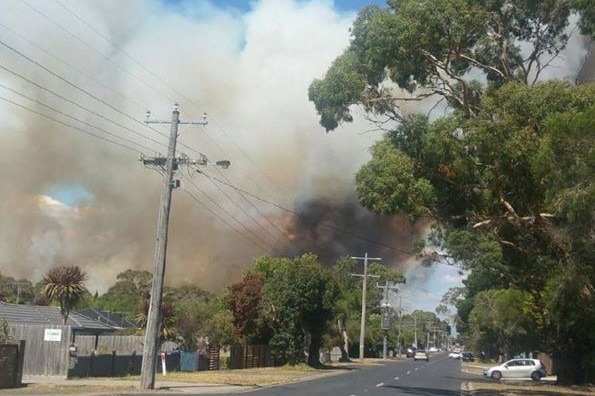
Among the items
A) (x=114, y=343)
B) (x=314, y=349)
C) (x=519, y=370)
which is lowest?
(x=519, y=370)

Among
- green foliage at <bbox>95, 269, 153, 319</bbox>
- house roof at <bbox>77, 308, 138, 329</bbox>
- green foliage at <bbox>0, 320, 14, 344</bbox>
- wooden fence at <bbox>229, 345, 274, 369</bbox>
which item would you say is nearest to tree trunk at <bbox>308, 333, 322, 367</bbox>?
wooden fence at <bbox>229, 345, 274, 369</bbox>

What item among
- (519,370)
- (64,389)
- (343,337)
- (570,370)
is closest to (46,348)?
(64,389)

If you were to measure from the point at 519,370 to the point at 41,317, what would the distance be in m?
33.4

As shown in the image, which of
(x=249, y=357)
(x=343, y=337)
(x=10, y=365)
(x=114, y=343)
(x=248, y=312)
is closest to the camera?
(x=10, y=365)

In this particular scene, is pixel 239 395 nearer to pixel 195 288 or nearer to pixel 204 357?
pixel 204 357

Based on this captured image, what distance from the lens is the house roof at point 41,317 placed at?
47.6 metres

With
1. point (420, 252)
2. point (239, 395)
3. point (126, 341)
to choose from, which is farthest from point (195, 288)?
point (239, 395)

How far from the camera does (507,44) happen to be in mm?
33562

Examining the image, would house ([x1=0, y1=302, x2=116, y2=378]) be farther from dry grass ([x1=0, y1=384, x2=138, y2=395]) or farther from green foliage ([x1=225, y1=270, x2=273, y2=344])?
green foliage ([x1=225, y1=270, x2=273, y2=344])

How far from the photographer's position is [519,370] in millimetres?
59500

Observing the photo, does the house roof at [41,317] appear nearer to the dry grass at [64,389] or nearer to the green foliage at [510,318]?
the dry grass at [64,389]

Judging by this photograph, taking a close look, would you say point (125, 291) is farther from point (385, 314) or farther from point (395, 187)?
point (395, 187)

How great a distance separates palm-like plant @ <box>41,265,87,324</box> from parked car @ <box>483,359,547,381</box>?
2882 cm

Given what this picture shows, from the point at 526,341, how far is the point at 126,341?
41.0 meters
